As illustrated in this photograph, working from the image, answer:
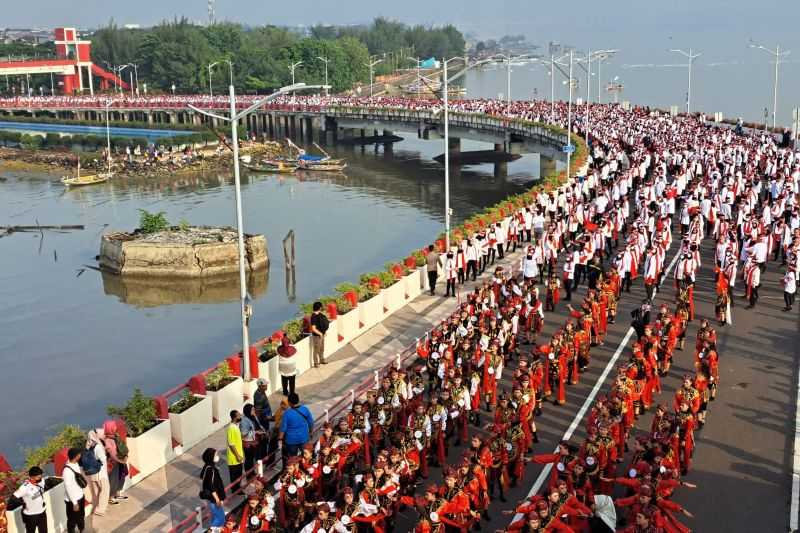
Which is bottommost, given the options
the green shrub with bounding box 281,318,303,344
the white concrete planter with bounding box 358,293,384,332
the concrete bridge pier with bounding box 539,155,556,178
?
the concrete bridge pier with bounding box 539,155,556,178

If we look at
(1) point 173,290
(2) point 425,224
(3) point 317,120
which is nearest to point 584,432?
(1) point 173,290

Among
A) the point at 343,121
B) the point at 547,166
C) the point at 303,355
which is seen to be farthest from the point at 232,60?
the point at 303,355

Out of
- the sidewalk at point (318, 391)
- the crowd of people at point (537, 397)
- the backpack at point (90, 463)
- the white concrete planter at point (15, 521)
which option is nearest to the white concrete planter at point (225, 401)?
the sidewalk at point (318, 391)

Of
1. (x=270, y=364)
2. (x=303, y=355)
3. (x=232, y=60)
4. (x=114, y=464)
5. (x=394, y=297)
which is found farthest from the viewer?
(x=232, y=60)

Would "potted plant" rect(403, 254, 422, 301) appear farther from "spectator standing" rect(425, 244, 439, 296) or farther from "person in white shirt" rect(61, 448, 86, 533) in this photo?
"person in white shirt" rect(61, 448, 86, 533)

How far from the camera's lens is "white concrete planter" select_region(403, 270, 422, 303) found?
85.3ft

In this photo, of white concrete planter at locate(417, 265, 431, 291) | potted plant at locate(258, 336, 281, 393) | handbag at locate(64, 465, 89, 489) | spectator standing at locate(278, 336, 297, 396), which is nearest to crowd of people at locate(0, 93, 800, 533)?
white concrete planter at locate(417, 265, 431, 291)

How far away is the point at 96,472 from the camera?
46.8 feet

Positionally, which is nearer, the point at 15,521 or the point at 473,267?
the point at 15,521

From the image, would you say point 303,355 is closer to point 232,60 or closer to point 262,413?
point 262,413

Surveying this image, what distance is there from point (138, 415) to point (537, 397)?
704cm

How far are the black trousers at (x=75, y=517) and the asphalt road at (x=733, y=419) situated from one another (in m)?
4.63

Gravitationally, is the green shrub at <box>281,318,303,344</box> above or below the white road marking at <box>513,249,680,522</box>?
above

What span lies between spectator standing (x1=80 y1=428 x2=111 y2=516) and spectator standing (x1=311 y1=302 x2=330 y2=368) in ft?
21.7
